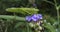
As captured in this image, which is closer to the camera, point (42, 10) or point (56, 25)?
point (56, 25)

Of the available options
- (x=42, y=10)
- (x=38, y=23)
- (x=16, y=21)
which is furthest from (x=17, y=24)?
(x=42, y=10)

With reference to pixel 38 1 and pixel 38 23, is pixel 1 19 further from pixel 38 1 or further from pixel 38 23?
pixel 38 1

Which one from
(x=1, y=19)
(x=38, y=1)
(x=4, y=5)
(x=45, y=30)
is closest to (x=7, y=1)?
(x=4, y=5)

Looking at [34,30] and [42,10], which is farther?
[42,10]

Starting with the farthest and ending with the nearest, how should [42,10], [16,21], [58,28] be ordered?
[42,10], [16,21], [58,28]

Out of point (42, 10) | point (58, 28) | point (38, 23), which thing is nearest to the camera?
point (38, 23)

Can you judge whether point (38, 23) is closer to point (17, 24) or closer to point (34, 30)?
point (34, 30)

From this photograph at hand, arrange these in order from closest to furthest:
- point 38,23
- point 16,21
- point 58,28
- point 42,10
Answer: point 38,23 < point 58,28 < point 16,21 < point 42,10

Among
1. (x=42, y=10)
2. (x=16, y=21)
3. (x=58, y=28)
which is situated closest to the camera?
(x=58, y=28)
